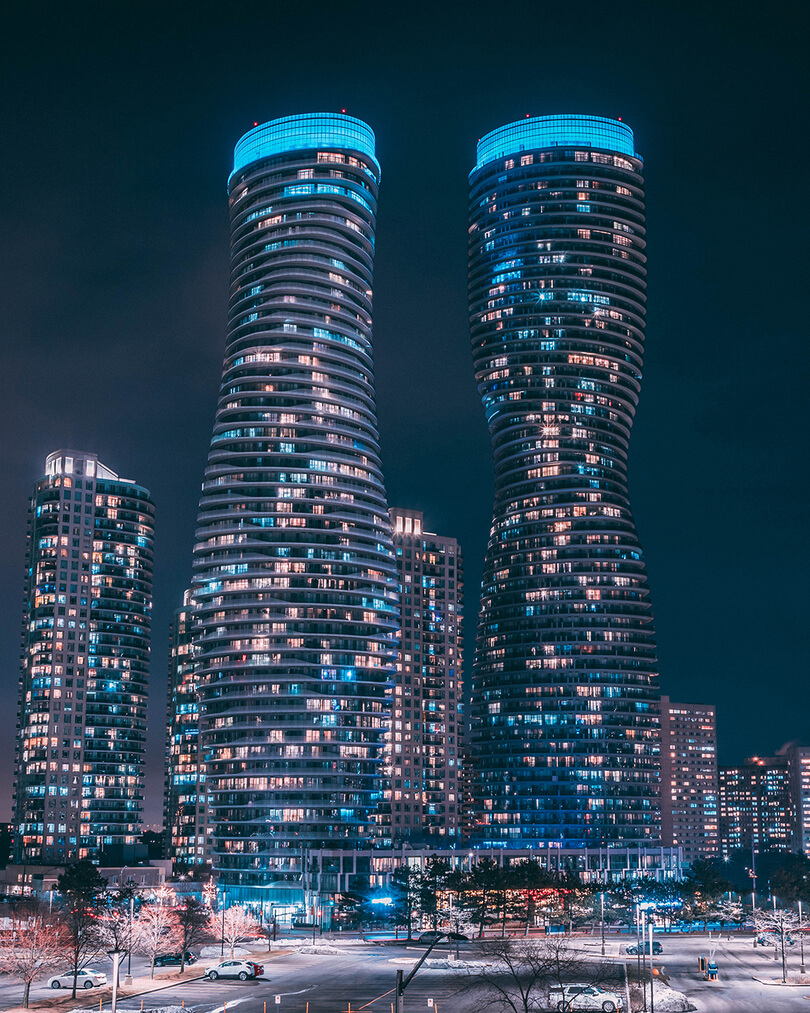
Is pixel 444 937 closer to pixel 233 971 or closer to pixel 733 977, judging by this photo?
pixel 733 977

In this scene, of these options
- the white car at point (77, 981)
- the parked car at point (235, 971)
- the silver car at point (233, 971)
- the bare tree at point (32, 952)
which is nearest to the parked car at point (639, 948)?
the parked car at point (235, 971)

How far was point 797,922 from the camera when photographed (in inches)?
7781

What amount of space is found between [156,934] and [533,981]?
2047 inches

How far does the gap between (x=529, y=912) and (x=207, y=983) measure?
6997cm

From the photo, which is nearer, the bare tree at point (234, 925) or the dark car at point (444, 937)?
the bare tree at point (234, 925)

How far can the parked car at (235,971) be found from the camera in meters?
132

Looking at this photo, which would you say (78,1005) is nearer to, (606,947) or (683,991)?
(683,991)

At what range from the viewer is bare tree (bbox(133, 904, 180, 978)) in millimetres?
132875

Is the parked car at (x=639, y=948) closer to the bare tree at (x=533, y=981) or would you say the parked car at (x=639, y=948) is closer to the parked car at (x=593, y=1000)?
the bare tree at (x=533, y=981)

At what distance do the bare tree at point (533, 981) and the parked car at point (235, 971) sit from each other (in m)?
21.8

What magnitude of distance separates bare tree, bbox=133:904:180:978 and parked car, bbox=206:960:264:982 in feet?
18.4

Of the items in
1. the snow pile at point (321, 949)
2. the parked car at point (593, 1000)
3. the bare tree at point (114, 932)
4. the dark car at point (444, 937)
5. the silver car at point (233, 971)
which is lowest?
the snow pile at point (321, 949)

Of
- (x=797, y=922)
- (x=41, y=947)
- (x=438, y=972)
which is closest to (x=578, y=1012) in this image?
(x=438, y=972)

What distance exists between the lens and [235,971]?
132375mm
